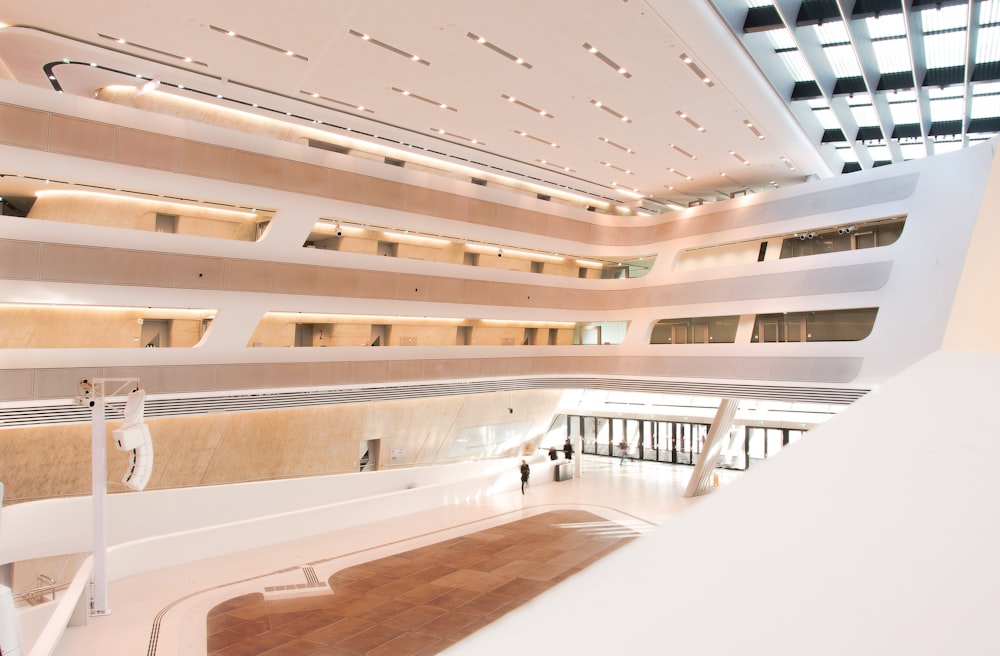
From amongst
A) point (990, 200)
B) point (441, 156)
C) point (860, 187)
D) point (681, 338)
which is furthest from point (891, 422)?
point (681, 338)

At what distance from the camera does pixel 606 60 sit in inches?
572

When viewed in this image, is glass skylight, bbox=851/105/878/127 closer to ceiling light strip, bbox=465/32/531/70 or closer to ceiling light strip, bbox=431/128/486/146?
ceiling light strip, bbox=465/32/531/70

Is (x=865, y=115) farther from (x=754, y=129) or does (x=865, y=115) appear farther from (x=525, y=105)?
(x=525, y=105)

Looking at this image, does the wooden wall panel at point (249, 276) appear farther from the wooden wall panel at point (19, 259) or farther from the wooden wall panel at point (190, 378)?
the wooden wall panel at point (19, 259)

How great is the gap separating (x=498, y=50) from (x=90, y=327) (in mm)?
12038

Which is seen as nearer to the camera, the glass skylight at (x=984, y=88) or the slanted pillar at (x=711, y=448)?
the glass skylight at (x=984, y=88)

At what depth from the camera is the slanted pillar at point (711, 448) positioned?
23078 mm

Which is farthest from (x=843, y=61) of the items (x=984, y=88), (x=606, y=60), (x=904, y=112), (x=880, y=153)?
(x=880, y=153)

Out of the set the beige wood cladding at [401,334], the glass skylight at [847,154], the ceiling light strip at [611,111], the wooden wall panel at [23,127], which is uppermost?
the glass skylight at [847,154]

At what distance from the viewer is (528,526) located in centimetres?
1916

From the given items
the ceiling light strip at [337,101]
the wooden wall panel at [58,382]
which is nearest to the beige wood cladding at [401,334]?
the wooden wall panel at [58,382]

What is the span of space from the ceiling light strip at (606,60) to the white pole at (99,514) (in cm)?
1238

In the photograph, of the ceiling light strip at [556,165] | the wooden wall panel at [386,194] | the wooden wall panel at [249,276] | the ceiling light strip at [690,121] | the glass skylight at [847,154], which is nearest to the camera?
the wooden wall panel at [249,276]

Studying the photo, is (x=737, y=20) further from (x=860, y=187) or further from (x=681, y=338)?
(x=681, y=338)
